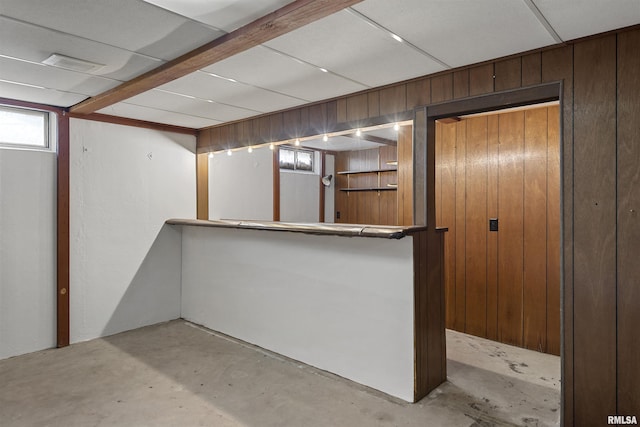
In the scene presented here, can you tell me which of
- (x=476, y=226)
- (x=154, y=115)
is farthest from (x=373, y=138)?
(x=154, y=115)

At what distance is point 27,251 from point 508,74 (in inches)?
164

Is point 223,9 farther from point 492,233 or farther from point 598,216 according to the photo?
point 492,233

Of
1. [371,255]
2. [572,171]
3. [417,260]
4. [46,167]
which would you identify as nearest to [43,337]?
[46,167]

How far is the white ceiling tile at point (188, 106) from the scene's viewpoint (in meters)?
3.34

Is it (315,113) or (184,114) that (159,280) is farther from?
(315,113)

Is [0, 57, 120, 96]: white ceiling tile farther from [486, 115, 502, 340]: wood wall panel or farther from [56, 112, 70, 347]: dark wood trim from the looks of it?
[486, 115, 502, 340]: wood wall panel

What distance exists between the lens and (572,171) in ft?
7.23

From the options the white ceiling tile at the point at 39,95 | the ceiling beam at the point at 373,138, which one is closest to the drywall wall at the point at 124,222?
the white ceiling tile at the point at 39,95

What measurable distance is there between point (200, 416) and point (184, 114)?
2770mm

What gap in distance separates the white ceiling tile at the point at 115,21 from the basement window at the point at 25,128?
6.57 ft

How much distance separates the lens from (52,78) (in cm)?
285

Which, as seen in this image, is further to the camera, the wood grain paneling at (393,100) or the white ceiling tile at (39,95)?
the white ceiling tile at (39,95)

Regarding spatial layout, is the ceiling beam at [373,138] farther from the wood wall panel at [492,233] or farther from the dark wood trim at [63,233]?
the dark wood trim at [63,233]

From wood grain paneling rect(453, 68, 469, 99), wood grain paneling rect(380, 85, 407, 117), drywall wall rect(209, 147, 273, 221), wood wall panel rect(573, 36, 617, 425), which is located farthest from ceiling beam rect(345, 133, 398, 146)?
wood wall panel rect(573, 36, 617, 425)
